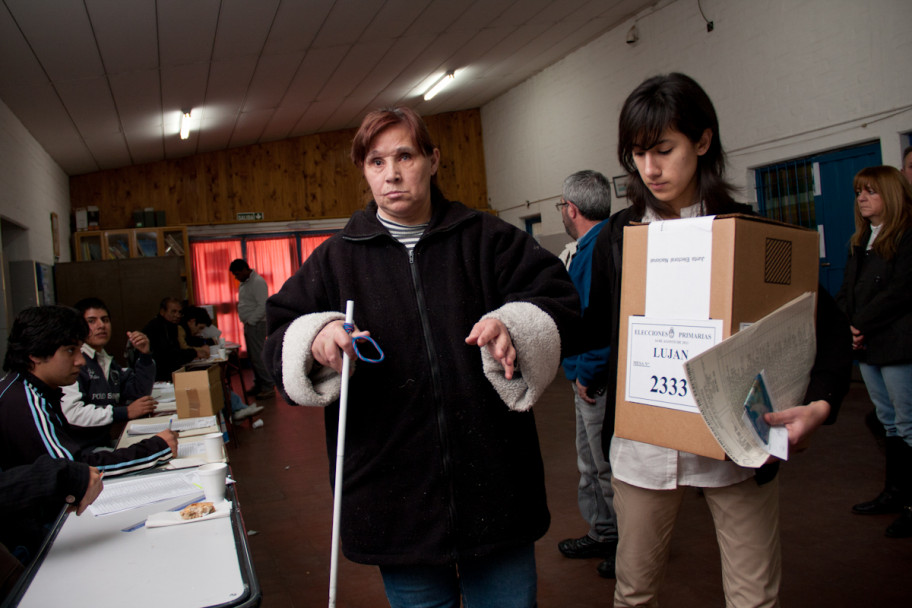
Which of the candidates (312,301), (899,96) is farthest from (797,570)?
(899,96)

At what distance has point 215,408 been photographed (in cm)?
335

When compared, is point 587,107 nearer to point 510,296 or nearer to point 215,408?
point 215,408

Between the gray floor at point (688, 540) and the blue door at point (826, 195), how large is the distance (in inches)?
64.7

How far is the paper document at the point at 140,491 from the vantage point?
6.17 feet

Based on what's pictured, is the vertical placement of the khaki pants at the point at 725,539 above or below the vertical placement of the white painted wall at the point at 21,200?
below

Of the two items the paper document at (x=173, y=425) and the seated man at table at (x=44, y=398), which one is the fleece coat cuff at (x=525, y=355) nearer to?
the seated man at table at (x=44, y=398)

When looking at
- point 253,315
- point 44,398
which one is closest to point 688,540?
point 44,398

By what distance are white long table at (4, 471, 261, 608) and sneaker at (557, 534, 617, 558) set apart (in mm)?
1657

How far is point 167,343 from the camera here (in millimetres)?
5965

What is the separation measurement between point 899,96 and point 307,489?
5202mm

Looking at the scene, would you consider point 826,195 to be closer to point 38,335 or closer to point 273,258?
point 38,335

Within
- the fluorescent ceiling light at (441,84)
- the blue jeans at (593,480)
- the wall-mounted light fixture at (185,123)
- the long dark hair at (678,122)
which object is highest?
the fluorescent ceiling light at (441,84)

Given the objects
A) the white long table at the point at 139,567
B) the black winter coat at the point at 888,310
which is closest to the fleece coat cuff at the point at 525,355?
the white long table at the point at 139,567

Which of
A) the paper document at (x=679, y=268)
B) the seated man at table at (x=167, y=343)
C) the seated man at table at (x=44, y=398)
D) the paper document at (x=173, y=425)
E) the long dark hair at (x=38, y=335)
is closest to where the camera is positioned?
the paper document at (x=679, y=268)
